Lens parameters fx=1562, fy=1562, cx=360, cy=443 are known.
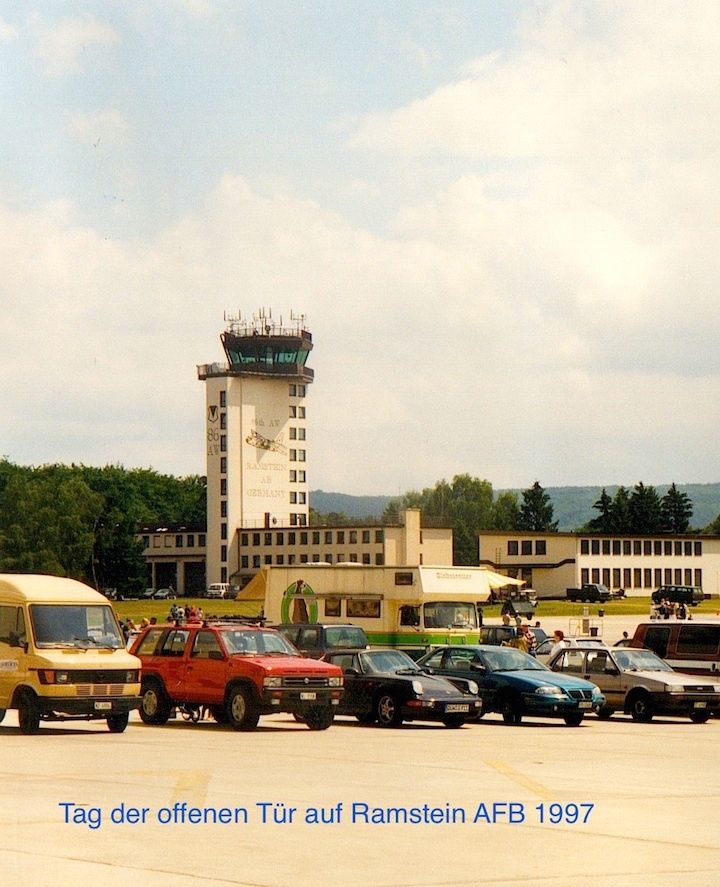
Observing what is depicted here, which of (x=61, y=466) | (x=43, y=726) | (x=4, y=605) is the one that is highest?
(x=61, y=466)

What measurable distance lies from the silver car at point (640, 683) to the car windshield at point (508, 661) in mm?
1302

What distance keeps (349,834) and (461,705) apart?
1512 centimetres

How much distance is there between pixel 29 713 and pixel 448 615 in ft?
65.7

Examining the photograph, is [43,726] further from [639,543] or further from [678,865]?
[639,543]

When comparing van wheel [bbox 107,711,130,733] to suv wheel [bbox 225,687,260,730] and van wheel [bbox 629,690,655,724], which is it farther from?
van wheel [bbox 629,690,655,724]

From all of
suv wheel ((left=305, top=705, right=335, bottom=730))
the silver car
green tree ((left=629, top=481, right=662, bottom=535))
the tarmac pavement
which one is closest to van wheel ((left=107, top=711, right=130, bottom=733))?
the tarmac pavement

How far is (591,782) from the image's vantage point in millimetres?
17156

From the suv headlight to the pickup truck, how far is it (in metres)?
97.2

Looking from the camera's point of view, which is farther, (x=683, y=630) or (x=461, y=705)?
(x=683, y=630)

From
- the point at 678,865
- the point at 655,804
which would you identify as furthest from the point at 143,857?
the point at 655,804

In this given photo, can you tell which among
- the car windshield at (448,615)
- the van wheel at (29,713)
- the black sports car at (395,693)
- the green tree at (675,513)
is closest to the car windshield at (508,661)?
the black sports car at (395,693)

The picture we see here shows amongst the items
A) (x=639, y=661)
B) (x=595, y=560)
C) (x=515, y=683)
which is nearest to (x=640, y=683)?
(x=639, y=661)

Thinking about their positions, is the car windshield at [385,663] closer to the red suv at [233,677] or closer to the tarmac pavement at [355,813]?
the red suv at [233,677]

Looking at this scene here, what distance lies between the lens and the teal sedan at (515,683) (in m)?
28.7
